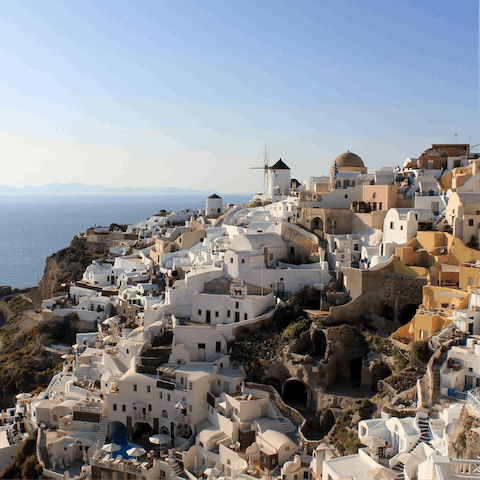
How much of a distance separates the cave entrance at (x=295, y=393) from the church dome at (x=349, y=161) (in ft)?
66.9

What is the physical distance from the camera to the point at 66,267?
5178cm

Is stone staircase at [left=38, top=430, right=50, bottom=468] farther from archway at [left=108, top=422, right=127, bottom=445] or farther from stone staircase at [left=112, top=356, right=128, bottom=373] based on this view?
stone staircase at [left=112, top=356, right=128, bottom=373]

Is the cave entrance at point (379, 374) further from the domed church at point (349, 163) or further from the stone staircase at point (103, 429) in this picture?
the domed church at point (349, 163)

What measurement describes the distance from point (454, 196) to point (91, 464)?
22067mm

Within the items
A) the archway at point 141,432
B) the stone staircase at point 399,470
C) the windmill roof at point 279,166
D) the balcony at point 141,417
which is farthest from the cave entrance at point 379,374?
the windmill roof at point 279,166

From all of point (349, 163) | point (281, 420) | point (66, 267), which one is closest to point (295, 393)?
point (281, 420)

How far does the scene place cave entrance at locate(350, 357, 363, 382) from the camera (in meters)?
24.6

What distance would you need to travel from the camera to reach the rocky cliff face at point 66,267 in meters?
50.0

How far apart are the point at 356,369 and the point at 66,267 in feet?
118

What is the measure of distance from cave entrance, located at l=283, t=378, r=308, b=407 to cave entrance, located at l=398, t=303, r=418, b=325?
19.1 ft

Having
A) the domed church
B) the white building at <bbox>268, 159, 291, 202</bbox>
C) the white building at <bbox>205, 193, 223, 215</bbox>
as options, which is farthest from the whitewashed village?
the white building at <bbox>205, 193, 223, 215</bbox>

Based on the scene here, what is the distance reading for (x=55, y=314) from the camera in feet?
127

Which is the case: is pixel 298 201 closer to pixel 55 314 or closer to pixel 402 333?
pixel 402 333

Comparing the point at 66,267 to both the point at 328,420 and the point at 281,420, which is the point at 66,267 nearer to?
the point at 281,420
